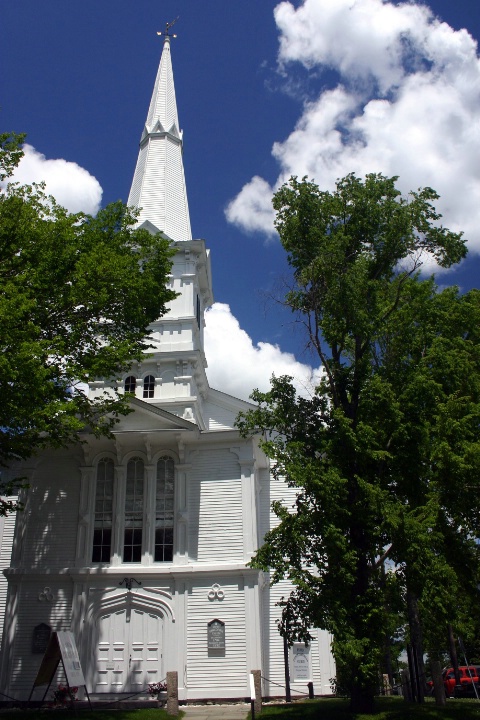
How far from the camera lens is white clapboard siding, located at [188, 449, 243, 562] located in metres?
21.3

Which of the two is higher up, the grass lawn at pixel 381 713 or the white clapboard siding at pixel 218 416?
the white clapboard siding at pixel 218 416

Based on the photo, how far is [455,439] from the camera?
16375 millimetres

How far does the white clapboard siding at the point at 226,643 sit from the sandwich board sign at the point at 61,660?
4191 millimetres

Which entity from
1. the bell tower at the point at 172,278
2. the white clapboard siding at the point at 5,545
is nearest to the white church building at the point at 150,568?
the bell tower at the point at 172,278

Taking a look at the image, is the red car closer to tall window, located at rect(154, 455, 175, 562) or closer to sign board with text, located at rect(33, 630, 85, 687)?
tall window, located at rect(154, 455, 175, 562)

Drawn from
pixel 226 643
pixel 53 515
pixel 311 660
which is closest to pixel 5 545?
pixel 53 515

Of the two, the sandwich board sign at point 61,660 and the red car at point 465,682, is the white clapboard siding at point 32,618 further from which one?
the red car at point 465,682

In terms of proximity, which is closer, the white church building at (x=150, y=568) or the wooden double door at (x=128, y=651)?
the wooden double door at (x=128, y=651)

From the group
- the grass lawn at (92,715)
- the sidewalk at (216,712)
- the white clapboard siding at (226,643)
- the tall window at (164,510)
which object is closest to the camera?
the grass lawn at (92,715)

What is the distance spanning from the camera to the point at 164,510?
22.1 metres

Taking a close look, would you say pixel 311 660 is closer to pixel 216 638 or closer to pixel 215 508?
pixel 216 638

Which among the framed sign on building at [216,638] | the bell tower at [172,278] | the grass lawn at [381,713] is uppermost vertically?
the bell tower at [172,278]

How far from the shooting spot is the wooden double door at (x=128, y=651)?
19891 millimetres

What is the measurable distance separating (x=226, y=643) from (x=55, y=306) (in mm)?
11711
